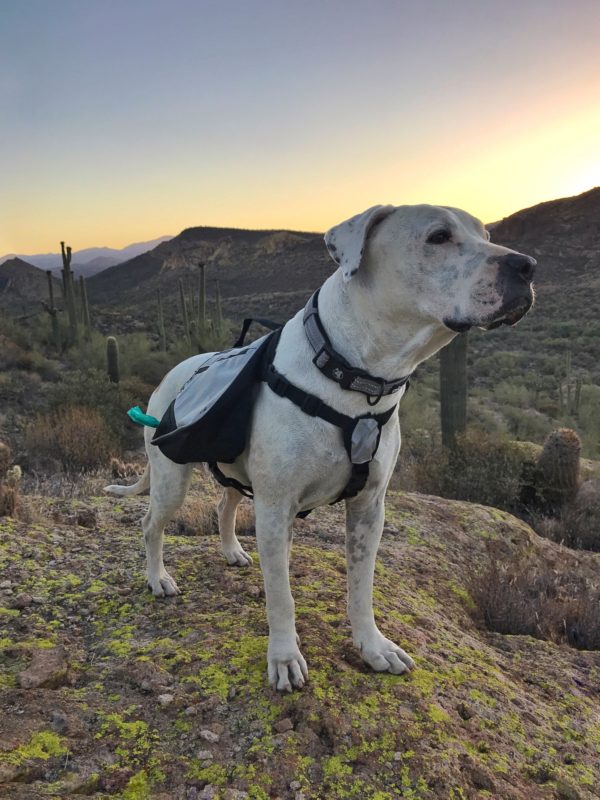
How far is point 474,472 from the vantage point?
8.87m

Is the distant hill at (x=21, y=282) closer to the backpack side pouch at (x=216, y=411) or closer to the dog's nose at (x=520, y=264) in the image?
the backpack side pouch at (x=216, y=411)

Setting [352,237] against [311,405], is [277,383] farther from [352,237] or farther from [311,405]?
[352,237]

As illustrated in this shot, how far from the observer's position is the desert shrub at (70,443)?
31.6ft

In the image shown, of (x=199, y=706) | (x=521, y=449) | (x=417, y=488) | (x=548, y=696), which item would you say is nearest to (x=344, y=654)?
(x=199, y=706)

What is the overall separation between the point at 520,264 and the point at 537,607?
123 inches

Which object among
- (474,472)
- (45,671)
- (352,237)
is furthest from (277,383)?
(474,472)

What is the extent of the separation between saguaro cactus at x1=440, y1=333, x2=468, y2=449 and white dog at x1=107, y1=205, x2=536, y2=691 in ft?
25.0

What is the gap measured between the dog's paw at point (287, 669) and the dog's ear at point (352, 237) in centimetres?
171

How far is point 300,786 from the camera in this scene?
2279 millimetres

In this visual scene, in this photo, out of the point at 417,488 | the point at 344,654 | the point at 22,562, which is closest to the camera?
the point at 344,654

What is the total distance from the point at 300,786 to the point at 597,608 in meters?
3.11

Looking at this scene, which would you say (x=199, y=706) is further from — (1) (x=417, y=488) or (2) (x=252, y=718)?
(1) (x=417, y=488)

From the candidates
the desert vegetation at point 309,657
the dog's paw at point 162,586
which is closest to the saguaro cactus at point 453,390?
the desert vegetation at point 309,657

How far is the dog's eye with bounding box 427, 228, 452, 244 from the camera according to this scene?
2.52 metres
